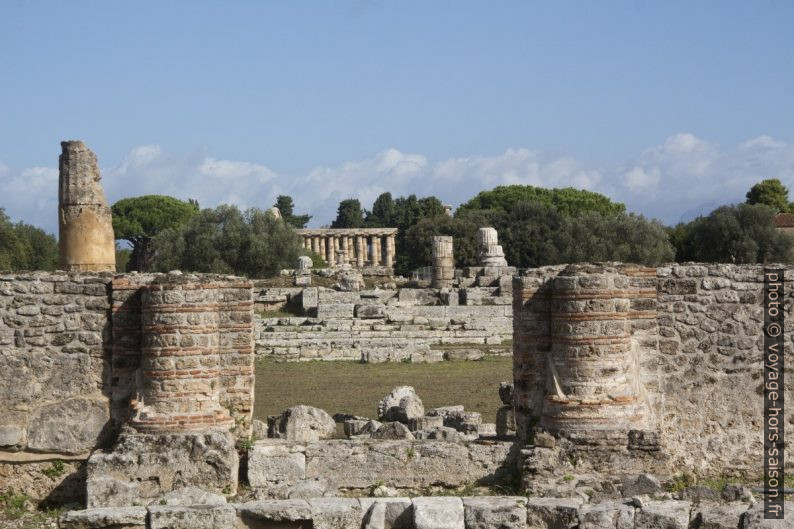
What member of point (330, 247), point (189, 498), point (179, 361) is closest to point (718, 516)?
point (189, 498)

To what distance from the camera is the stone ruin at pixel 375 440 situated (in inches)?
410

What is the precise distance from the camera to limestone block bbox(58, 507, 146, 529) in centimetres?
902

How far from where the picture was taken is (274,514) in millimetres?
9156

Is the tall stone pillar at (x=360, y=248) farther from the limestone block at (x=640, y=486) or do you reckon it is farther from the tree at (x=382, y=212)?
the limestone block at (x=640, y=486)

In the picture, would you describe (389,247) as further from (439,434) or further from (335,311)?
(439,434)

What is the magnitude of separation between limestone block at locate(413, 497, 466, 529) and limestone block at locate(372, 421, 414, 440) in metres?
4.12

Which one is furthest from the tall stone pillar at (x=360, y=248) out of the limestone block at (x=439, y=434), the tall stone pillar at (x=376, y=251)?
the limestone block at (x=439, y=434)

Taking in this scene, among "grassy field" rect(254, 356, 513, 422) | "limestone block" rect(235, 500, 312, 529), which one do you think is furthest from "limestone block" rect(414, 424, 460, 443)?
"limestone block" rect(235, 500, 312, 529)

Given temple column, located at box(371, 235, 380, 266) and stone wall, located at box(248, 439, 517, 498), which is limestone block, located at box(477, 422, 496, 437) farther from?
temple column, located at box(371, 235, 380, 266)

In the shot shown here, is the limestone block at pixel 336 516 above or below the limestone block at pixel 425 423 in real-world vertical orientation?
above

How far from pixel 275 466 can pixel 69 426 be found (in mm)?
2021

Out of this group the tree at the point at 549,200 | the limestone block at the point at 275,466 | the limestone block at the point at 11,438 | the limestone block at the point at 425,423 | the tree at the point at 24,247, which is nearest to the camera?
the limestone block at the point at 275,466

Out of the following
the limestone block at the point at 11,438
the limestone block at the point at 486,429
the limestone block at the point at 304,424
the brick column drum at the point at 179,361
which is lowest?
the limestone block at the point at 486,429

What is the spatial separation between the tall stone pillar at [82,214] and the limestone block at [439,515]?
10692mm
